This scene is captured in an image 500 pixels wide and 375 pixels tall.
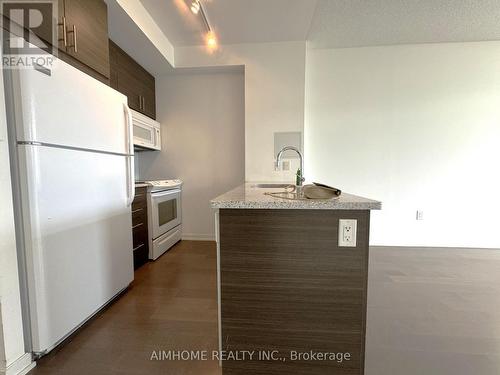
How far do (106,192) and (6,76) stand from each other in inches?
34.2

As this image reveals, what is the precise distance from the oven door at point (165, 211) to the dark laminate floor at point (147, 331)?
64cm

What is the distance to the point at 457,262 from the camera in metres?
2.93

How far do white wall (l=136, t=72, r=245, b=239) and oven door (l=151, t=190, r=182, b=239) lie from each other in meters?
0.21

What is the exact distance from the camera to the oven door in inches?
119

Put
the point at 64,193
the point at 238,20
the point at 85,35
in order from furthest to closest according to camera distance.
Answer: the point at 238,20 → the point at 85,35 → the point at 64,193

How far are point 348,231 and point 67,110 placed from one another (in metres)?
1.71

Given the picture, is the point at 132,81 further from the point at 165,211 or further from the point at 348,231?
the point at 348,231

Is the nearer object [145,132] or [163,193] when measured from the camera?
[163,193]

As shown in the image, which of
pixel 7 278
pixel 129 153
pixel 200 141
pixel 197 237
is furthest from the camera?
pixel 197 237

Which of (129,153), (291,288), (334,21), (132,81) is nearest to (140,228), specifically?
(129,153)

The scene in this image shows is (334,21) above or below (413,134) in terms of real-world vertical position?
above

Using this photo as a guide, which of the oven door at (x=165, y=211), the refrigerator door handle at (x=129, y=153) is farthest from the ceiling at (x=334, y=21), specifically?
the oven door at (x=165, y=211)

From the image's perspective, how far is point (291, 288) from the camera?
3.75 feet

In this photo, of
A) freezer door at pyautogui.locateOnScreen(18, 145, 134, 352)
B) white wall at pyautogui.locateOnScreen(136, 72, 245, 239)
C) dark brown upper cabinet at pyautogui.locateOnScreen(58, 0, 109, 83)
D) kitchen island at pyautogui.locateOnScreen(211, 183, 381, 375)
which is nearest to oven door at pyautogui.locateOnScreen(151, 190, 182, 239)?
white wall at pyautogui.locateOnScreen(136, 72, 245, 239)
